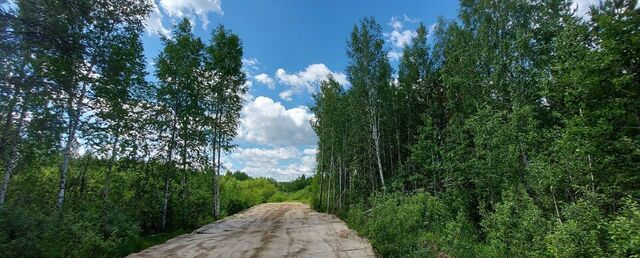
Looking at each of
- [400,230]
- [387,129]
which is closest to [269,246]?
[400,230]

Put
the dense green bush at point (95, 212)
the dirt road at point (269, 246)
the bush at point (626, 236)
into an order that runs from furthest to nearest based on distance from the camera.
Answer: the dirt road at point (269, 246)
the dense green bush at point (95, 212)
the bush at point (626, 236)

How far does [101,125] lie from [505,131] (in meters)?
15.4

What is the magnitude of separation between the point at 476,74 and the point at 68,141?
1865 centimetres

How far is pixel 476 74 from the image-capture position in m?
17.5

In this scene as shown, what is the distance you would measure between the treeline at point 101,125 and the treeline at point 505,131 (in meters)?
8.83

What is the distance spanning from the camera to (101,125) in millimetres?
11836

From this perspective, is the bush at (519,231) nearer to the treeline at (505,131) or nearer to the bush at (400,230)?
the treeline at (505,131)

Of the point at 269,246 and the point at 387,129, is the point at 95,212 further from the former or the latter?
the point at 387,129

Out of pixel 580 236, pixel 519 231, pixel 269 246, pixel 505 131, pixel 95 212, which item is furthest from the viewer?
pixel 505 131

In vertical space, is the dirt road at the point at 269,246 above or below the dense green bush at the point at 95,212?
below

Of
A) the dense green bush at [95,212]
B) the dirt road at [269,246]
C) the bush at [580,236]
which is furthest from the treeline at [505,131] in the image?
the dense green bush at [95,212]

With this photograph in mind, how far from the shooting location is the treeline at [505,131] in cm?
725

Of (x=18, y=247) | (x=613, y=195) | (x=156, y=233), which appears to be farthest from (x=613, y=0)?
(x=156, y=233)

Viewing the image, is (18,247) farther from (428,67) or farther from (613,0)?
(428,67)
